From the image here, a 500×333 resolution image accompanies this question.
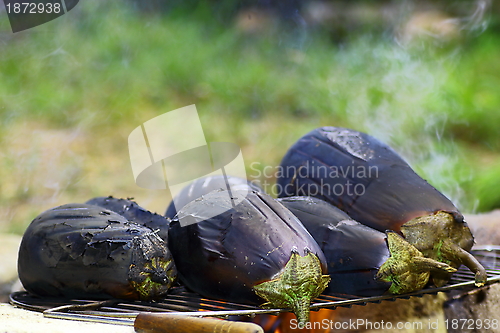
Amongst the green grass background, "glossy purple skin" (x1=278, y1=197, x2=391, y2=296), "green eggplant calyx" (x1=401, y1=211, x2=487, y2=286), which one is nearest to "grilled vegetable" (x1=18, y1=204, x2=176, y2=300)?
"glossy purple skin" (x1=278, y1=197, x2=391, y2=296)

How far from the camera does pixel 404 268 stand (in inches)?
63.3

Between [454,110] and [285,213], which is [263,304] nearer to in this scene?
[285,213]

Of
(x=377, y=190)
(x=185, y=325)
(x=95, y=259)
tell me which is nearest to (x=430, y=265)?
(x=377, y=190)

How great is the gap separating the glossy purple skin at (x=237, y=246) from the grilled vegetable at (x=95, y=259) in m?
0.09

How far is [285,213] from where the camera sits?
1676 mm

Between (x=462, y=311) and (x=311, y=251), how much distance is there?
37.5 inches

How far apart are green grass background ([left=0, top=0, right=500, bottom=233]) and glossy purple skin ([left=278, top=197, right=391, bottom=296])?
415cm

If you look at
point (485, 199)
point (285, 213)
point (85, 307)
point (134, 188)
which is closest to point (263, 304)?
point (285, 213)

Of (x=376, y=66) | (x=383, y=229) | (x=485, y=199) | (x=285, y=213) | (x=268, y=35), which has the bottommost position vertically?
(x=485, y=199)

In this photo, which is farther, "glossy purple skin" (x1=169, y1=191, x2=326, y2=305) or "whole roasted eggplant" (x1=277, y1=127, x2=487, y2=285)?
"whole roasted eggplant" (x1=277, y1=127, x2=487, y2=285)

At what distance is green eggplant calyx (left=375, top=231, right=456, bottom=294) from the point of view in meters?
1.60

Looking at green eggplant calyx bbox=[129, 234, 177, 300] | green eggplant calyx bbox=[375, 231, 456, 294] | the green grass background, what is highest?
the green grass background

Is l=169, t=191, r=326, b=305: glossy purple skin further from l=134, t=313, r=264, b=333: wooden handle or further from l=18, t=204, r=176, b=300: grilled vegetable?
l=134, t=313, r=264, b=333: wooden handle

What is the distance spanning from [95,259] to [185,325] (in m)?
0.51
